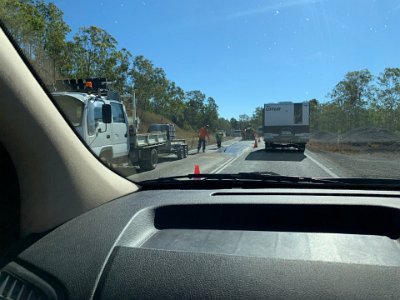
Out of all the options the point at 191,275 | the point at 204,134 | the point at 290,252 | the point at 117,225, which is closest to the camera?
the point at 191,275

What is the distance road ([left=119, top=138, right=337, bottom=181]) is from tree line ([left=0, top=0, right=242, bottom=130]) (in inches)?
62.6

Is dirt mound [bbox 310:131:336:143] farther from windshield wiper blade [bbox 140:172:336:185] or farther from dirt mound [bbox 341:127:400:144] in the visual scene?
windshield wiper blade [bbox 140:172:336:185]

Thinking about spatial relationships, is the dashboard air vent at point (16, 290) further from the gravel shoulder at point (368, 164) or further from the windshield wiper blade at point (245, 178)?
the gravel shoulder at point (368, 164)

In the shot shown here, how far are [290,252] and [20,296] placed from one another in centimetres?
122

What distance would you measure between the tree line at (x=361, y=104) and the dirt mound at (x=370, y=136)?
0.13 m

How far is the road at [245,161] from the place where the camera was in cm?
750

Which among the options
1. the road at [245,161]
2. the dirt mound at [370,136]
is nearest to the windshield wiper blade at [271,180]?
the dirt mound at [370,136]

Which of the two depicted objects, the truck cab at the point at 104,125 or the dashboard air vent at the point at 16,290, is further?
the truck cab at the point at 104,125

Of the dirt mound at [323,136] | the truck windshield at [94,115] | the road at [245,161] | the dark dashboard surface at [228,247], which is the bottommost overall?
the road at [245,161]

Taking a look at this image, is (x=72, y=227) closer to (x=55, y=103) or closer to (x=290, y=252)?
(x=55, y=103)

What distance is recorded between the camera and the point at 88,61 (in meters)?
4.28

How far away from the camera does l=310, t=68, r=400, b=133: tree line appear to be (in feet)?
13.0

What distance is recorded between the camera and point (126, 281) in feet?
6.02

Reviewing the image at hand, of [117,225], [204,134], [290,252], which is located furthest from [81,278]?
[204,134]
